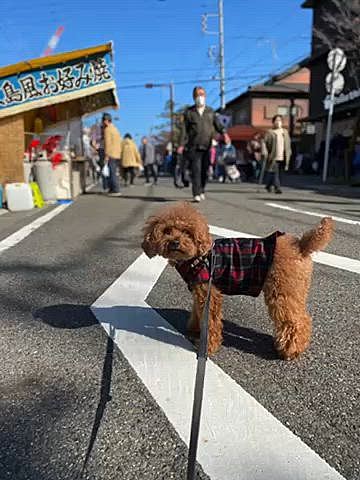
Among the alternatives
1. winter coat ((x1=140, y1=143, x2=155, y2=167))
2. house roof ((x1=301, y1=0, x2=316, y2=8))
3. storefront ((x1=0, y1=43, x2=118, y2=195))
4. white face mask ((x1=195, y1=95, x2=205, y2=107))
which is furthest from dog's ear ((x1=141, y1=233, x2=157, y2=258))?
house roof ((x1=301, y1=0, x2=316, y2=8))

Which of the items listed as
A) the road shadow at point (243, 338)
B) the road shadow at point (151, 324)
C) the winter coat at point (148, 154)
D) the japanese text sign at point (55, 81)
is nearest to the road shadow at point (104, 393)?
the road shadow at point (151, 324)

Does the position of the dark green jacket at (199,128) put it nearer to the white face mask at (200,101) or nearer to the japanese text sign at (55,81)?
the white face mask at (200,101)

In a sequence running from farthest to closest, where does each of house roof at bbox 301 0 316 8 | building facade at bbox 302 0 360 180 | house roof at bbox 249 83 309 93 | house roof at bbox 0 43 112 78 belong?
house roof at bbox 249 83 309 93, house roof at bbox 301 0 316 8, building facade at bbox 302 0 360 180, house roof at bbox 0 43 112 78

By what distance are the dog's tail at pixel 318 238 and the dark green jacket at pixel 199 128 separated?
6.30 metres

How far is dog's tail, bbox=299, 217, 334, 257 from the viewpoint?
2.36m

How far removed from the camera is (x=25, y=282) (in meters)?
4.00

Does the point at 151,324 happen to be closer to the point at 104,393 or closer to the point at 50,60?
the point at 104,393

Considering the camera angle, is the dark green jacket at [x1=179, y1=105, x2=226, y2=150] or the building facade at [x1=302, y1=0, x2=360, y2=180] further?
the building facade at [x1=302, y1=0, x2=360, y2=180]

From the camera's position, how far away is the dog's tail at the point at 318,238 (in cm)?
236

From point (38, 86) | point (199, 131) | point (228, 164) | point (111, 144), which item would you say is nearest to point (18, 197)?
point (38, 86)

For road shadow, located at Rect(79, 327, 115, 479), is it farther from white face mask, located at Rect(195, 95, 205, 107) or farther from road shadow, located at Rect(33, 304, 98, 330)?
white face mask, located at Rect(195, 95, 205, 107)

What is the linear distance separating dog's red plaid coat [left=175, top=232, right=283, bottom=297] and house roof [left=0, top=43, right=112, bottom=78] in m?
8.39

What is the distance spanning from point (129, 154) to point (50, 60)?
5.60 metres

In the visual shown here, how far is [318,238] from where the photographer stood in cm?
239
